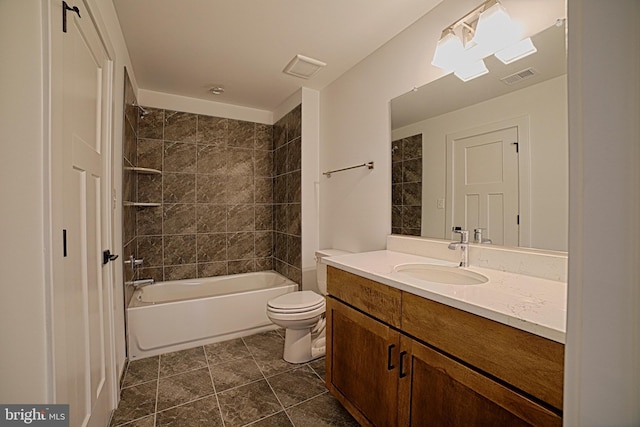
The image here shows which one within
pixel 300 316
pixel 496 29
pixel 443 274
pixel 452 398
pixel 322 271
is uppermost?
pixel 496 29

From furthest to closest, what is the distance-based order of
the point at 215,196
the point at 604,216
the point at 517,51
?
the point at 215,196 < the point at 517,51 < the point at 604,216

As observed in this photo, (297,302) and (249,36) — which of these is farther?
(297,302)

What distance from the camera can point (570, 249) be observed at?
1.13 ft

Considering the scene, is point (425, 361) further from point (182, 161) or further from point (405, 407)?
point (182, 161)

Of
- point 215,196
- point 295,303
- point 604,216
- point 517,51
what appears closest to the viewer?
point 604,216

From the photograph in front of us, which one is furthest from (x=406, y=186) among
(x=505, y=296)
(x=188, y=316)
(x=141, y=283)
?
(x=141, y=283)

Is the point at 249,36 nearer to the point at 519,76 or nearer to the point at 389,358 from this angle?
the point at 519,76

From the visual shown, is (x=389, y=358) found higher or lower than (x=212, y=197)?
lower

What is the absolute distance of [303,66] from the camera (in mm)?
2312

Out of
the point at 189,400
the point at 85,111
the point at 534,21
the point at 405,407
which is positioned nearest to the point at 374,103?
the point at 534,21

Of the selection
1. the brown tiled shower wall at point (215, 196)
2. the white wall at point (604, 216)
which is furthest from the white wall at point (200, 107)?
the white wall at point (604, 216)

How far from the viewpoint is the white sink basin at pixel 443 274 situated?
134cm
